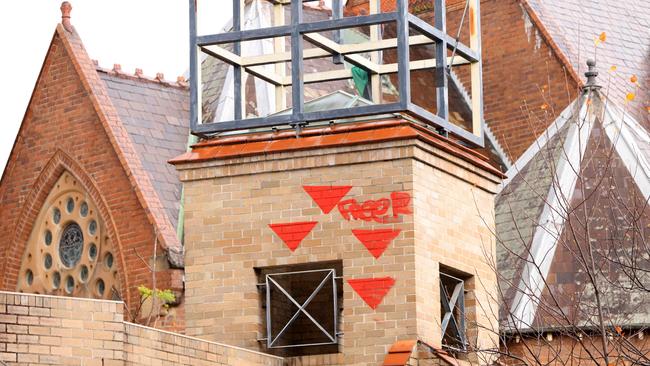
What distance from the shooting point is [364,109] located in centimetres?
2502

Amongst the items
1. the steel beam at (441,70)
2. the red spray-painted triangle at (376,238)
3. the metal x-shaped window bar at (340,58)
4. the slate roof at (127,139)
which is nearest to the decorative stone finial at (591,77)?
the metal x-shaped window bar at (340,58)

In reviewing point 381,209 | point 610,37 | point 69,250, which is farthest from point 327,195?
point 610,37

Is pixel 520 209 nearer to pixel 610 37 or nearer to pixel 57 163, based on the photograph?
pixel 610 37

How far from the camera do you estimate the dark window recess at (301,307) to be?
24.9 meters

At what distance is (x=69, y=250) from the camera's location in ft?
118

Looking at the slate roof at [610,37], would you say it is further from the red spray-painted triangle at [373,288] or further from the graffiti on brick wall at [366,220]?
the red spray-painted triangle at [373,288]

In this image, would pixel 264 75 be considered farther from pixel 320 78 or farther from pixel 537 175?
pixel 537 175

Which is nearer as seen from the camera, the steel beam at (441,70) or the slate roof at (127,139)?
the steel beam at (441,70)

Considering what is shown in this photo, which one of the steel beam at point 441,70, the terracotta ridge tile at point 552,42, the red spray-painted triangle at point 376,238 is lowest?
the red spray-painted triangle at point 376,238

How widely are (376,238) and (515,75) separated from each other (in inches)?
569

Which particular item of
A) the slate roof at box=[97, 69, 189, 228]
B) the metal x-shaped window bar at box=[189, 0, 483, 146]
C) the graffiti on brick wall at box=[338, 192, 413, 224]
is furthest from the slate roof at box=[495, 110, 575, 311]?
the graffiti on brick wall at box=[338, 192, 413, 224]

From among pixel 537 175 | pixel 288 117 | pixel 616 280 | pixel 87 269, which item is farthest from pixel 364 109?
pixel 87 269

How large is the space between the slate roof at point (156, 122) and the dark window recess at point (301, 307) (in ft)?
26.8

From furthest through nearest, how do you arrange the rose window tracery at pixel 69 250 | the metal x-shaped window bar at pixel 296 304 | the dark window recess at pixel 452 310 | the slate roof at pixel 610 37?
1. the slate roof at pixel 610 37
2. the rose window tracery at pixel 69 250
3. the dark window recess at pixel 452 310
4. the metal x-shaped window bar at pixel 296 304
